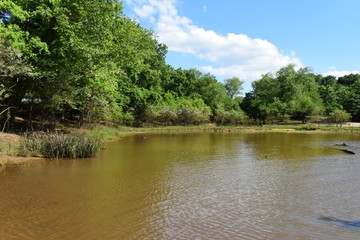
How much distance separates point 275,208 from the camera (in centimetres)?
754

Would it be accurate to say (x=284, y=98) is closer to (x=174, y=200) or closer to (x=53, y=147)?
(x=53, y=147)

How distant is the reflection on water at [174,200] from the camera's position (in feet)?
19.4

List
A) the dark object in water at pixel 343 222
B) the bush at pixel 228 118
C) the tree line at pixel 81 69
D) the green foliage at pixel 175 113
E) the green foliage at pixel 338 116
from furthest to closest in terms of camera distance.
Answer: the green foliage at pixel 338 116
the bush at pixel 228 118
the green foliage at pixel 175 113
the tree line at pixel 81 69
the dark object in water at pixel 343 222

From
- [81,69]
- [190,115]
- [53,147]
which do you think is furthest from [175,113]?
[53,147]

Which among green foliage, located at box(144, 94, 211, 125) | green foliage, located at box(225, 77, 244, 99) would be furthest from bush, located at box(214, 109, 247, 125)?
green foliage, located at box(225, 77, 244, 99)

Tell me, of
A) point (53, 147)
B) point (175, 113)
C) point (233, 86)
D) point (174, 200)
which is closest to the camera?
point (174, 200)

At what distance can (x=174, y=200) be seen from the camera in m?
7.98

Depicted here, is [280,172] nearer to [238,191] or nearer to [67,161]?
[238,191]

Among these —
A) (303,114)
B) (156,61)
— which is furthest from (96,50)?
(303,114)

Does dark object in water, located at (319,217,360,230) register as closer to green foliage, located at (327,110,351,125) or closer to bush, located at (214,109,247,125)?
bush, located at (214,109,247,125)

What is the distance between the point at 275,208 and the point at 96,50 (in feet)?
40.6

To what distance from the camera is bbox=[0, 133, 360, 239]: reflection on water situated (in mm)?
5914

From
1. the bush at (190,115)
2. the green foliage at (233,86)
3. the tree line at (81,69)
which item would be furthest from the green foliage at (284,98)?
Result: the bush at (190,115)

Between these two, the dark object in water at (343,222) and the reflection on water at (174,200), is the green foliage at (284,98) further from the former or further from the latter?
the dark object in water at (343,222)
